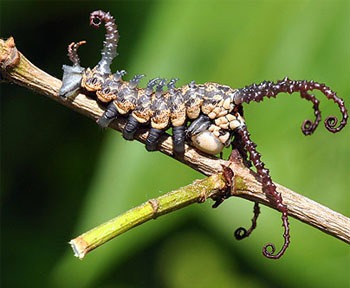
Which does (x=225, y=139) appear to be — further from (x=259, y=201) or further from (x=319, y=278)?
(x=319, y=278)

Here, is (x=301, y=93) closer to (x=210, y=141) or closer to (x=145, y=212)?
(x=210, y=141)

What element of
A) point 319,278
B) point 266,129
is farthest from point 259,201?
point 319,278

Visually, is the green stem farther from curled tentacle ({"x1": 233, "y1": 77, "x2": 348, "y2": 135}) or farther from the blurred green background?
the blurred green background

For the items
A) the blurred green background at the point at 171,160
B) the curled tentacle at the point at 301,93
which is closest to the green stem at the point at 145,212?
the curled tentacle at the point at 301,93

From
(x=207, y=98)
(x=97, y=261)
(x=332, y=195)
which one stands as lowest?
(x=97, y=261)

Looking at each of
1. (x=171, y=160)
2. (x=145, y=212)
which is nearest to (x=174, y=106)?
(x=145, y=212)
